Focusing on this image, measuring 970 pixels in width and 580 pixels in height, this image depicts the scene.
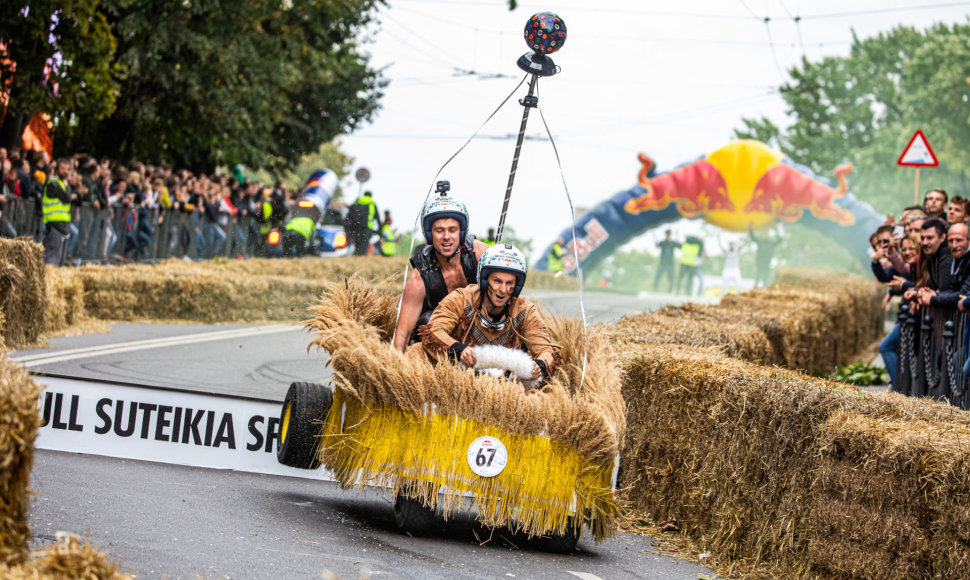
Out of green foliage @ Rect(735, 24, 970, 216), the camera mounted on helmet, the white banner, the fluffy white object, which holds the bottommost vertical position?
the white banner

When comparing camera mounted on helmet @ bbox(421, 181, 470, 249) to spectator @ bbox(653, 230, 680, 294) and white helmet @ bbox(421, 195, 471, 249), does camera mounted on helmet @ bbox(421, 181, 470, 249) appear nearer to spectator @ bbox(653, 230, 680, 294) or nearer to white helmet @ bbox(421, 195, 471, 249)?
white helmet @ bbox(421, 195, 471, 249)

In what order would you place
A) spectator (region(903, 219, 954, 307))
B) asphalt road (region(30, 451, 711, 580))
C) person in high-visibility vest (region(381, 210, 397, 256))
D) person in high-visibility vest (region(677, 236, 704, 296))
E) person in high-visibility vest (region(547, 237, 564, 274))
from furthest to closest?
person in high-visibility vest (region(547, 237, 564, 274))
person in high-visibility vest (region(677, 236, 704, 296))
person in high-visibility vest (region(381, 210, 397, 256))
spectator (region(903, 219, 954, 307))
asphalt road (region(30, 451, 711, 580))

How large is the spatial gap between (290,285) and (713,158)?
85.9ft

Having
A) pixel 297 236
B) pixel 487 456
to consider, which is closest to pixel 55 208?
pixel 297 236

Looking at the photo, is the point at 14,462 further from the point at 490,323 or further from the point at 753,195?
the point at 753,195

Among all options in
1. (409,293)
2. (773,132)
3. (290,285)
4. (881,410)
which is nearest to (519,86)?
(409,293)

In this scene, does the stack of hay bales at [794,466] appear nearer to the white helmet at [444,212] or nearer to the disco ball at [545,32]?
the white helmet at [444,212]

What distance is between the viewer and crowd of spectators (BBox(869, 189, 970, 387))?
1195 cm

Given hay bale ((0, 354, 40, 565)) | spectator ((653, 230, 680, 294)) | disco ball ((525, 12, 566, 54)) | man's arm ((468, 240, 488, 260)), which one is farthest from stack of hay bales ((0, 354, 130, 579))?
spectator ((653, 230, 680, 294))

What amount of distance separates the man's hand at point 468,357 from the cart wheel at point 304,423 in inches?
34.8

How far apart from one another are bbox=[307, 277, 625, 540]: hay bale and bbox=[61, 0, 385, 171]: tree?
18.6 m

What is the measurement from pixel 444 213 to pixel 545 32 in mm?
1499

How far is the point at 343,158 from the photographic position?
75312 mm

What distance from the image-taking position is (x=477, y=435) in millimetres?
7094
